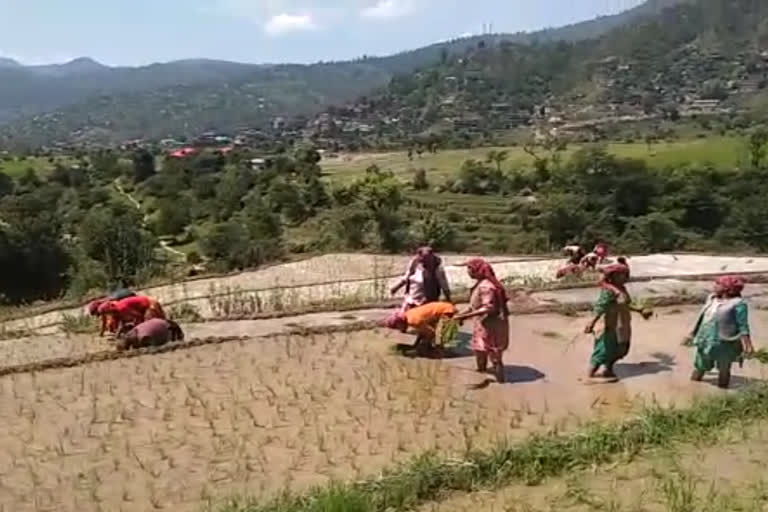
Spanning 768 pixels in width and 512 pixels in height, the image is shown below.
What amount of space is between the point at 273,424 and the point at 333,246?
18682 millimetres

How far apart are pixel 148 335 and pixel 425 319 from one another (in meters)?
3.59

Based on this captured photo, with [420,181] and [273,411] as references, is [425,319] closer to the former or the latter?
[273,411]

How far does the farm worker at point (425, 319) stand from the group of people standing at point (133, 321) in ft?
10.1

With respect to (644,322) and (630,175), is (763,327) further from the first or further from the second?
(630,175)

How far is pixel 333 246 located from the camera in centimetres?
2759

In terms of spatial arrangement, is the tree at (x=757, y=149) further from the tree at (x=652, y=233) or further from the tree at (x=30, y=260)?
the tree at (x=30, y=260)

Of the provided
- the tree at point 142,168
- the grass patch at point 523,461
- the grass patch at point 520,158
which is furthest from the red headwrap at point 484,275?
the tree at point 142,168

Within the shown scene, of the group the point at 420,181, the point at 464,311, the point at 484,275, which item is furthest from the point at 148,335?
the point at 420,181

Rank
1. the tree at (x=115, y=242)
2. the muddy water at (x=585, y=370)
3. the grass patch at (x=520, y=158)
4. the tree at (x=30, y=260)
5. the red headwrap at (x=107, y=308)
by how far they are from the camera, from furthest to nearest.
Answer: the grass patch at (x=520, y=158) < the tree at (x=30, y=260) < the tree at (x=115, y=242) < the red headwrap at (x=107, y=308) < the muddy water at (x=585, y=370)

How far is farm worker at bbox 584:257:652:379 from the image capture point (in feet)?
33.2

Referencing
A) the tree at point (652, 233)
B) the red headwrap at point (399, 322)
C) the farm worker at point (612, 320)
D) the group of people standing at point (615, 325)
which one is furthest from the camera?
the tree at point (652, 233)

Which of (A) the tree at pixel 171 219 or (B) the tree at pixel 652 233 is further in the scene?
(A) the tree at pixel 171 219

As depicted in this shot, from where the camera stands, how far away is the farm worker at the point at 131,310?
1270cm

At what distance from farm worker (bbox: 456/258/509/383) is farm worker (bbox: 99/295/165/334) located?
15.2 ft
